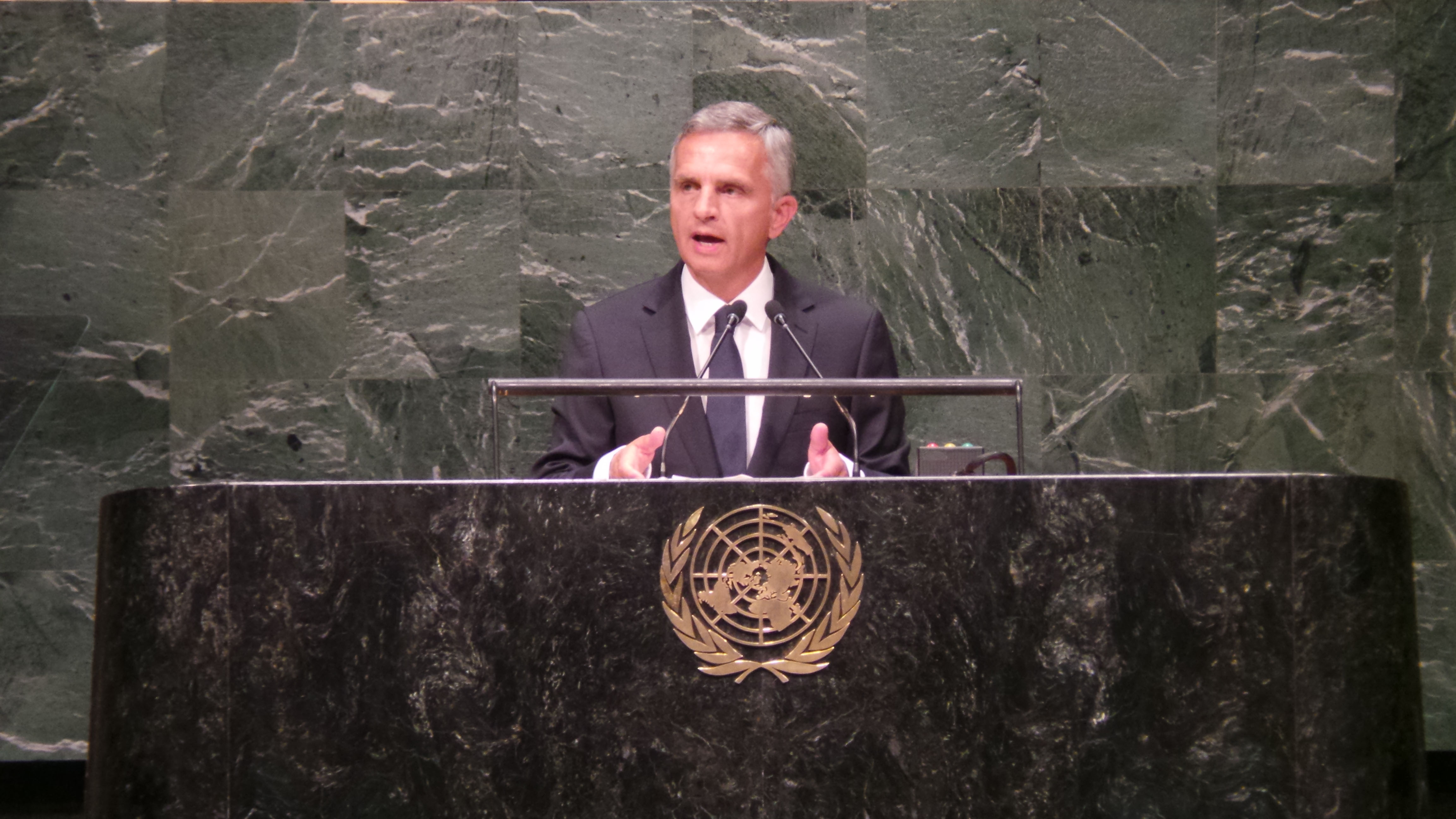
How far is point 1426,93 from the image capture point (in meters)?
3.97

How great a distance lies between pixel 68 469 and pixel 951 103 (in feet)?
10.4

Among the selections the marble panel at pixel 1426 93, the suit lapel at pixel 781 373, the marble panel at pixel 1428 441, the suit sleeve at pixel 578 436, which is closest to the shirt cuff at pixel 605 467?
the suit sleeve at pixel 578 436

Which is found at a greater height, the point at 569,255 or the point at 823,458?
the point at 569,255

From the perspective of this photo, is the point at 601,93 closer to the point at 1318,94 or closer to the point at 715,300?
the point at 715,300

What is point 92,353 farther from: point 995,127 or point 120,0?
point 995,127

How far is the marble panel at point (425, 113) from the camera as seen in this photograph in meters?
3.93

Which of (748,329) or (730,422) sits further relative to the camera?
(748,329)

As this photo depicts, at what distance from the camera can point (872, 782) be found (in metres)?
1.83

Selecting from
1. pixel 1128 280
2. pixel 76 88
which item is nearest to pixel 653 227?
pixel 1128 280

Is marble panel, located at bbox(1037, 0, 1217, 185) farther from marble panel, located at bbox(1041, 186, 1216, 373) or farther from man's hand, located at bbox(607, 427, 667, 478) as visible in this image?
man's hand, located at bbox(607, 427, 667, 478)

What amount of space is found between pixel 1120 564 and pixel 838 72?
253cm

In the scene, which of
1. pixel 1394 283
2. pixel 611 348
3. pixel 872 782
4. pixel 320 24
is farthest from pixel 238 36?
pixel 1394 283

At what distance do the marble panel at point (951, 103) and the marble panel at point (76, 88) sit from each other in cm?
238

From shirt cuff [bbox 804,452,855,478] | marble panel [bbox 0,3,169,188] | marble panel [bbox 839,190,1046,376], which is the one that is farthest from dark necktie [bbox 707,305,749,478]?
marble panel [bbox 0,3,169,188]
